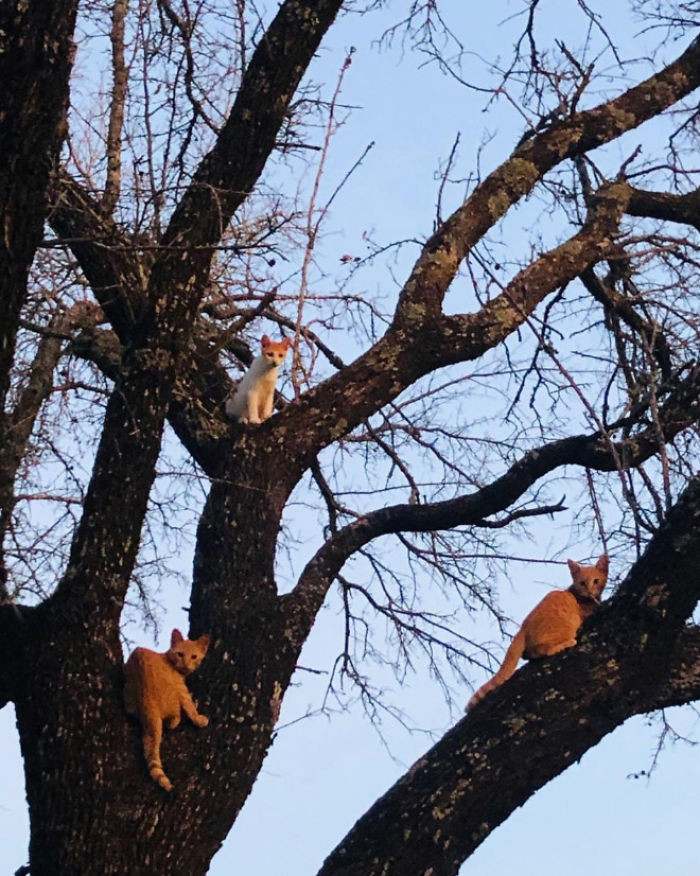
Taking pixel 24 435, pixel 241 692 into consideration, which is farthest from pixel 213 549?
pixel 24 435

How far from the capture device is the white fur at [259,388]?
18.1 ft

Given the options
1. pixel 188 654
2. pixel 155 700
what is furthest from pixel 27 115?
pixel 188 654

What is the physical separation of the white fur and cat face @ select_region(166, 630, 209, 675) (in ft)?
4.82

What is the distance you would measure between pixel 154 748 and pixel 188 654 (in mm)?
585

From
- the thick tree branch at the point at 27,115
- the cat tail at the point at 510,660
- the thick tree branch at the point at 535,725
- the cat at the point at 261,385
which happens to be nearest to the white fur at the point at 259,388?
the cat at the point at 261,385

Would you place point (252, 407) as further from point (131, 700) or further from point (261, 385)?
point (131, 700)

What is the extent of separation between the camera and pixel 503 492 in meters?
4.68

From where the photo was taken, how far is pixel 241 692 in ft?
12.5

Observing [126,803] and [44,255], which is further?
[44,255]

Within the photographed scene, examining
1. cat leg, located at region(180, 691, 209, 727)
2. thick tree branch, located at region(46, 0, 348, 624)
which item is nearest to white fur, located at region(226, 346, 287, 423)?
thick tree branch, located at region(46, 0, 348, 624)

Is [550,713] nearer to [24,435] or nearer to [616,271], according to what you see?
[24,435]

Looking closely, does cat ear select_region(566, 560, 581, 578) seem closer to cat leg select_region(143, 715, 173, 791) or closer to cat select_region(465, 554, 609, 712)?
cat select_region(465, 554, 609, 712)

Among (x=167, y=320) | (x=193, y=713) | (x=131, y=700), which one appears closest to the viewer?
(x=131, y=700)

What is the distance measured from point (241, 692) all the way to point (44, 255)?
1567mm
